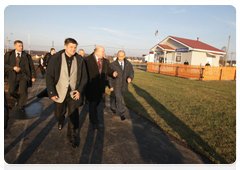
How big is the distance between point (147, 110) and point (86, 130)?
245cm

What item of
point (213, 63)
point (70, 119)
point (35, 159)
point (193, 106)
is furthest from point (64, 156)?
point (213, 63)

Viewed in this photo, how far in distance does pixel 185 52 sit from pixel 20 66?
927 inches

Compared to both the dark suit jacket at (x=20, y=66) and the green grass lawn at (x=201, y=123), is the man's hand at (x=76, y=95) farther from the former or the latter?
the dark suit jacket at (x=20, y=66)

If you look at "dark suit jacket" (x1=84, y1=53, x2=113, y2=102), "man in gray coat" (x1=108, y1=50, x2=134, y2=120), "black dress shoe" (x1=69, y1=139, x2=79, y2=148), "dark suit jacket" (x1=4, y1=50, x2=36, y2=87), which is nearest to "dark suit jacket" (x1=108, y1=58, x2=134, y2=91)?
"man in gray coat" (x1=108, y1=50, x2=134, y2=120)

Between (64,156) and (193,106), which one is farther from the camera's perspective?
(193,106)

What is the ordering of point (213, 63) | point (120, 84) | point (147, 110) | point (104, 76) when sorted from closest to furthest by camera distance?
point (104, 76) < point (120, 84) < point (147, 110) < point (213, 63)

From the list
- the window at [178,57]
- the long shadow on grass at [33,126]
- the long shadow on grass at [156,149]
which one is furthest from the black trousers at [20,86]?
the window at [178,57]

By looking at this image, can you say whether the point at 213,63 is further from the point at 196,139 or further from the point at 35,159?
the point at 35,159

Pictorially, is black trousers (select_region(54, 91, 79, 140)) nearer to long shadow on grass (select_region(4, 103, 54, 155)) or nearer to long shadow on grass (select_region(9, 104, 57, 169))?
long shadow on grass (select_region(9, 104, 57, 169))

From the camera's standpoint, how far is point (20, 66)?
5094mm

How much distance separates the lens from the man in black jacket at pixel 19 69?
4961 mm
